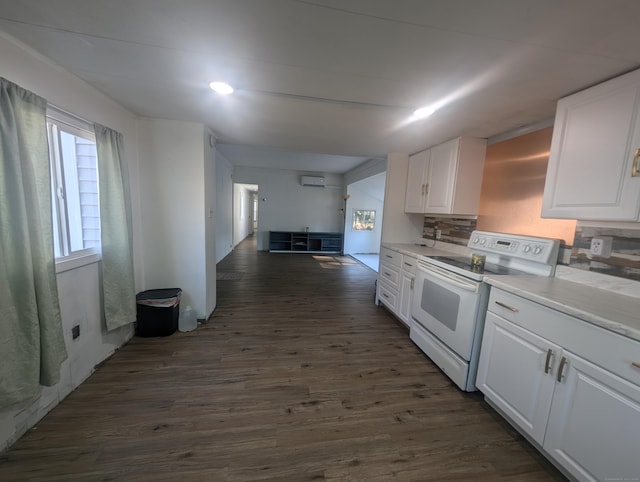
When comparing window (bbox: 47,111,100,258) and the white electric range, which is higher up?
window (bbox: 47,111,100,258)

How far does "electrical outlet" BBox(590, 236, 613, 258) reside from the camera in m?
1.62

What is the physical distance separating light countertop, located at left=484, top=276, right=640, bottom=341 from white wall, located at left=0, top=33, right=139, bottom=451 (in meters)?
3.05

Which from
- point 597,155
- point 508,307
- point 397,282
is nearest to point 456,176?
point 597,155

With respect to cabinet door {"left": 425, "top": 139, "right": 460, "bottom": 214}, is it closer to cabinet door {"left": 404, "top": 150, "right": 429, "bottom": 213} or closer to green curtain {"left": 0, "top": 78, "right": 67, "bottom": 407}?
cabinet door {"left": 404, "top": 150, "right": 429, "bottom": 213}

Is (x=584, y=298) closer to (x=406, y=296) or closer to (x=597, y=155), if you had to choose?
(x=597, y=155)

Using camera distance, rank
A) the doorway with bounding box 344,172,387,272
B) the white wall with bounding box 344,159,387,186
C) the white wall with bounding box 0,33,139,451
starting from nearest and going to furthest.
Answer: the white wall with bounding box 0,33,139,451, the white wall with bounding box 344,159,387,186, the doorway with bounding box 344,172,387,272

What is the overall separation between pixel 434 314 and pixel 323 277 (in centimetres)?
293

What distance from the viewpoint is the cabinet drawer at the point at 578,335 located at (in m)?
1.04

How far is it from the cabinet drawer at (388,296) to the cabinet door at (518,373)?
4.42ft

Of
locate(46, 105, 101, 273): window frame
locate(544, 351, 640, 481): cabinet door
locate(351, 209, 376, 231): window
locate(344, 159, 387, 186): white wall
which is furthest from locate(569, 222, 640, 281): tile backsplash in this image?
locate(351, 209, 376, 231): window

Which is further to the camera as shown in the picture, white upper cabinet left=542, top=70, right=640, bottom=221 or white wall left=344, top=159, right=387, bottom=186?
white wall left=344, top=159, right=387, bottom=186

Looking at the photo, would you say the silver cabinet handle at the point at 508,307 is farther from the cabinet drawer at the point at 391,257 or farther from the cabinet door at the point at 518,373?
the cabinet drawer at the point at 391,257

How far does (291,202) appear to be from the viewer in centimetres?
786

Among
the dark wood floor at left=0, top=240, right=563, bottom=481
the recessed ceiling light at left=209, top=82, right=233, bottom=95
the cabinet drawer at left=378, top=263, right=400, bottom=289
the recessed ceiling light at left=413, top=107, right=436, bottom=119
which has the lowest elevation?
the dark wood floor at left=0, top=240, right=563, bottom=481
